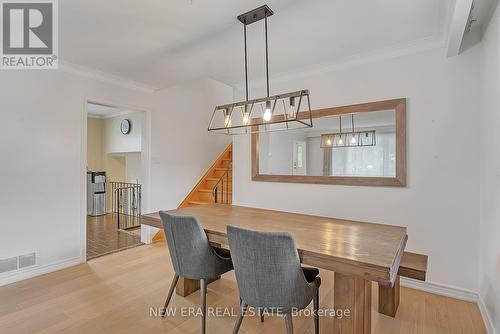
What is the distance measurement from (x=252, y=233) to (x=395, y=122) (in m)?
2.15

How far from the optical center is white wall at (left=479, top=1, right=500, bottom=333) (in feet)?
5.86

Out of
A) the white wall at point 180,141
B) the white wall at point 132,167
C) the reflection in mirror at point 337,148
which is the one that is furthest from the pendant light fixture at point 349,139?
the white wall at point 132,167

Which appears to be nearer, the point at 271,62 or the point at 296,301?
the point at 296,301

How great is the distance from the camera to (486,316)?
2.03 meters

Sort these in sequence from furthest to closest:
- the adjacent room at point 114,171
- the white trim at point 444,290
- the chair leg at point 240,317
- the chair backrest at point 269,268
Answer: the adjacent room at point 114,171
the white trim at point 444,290
the chair leg at point 240,317
the chair backrest at point 269,268

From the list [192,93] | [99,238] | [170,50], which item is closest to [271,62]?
[170,50]

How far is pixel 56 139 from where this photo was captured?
3035 millimetres

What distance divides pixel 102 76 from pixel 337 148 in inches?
124

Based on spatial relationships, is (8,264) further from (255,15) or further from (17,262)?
(255,15)

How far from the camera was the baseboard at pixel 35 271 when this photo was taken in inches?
105

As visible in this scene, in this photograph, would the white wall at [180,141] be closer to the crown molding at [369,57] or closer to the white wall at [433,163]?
A: the crown molding at [369,57]

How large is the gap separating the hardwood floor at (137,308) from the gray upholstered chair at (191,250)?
450 millimetres

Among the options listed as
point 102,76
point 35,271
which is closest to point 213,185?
point 102,76

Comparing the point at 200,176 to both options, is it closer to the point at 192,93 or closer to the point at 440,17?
the point at 192,93
